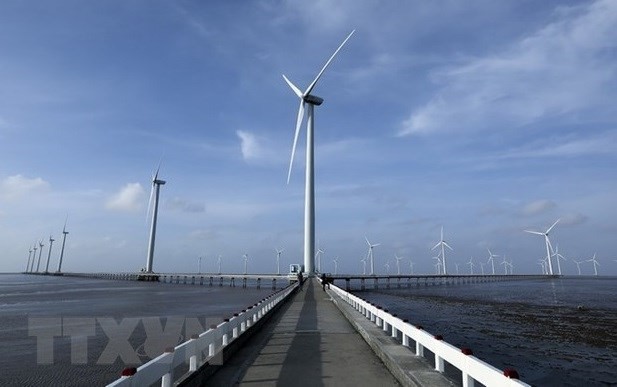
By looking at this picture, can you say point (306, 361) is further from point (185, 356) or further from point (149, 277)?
point (149, 277)

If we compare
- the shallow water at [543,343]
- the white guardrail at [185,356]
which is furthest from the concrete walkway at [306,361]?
the shallow water at [543,343]

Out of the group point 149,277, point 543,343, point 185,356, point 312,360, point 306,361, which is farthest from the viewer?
point 149,277

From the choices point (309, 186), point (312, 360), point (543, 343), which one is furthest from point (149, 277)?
point (312, 360)

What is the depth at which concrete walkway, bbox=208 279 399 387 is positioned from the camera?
381 inches

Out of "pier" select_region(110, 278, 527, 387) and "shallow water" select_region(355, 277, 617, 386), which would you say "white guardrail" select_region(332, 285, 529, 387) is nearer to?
"pier" select_region(110, 278, 527, 387)

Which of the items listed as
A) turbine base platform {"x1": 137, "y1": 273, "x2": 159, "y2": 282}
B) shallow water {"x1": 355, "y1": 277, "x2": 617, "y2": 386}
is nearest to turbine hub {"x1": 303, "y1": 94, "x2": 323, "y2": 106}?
shallow water {"x1": 355, "y1": 277, "x2": 617, "y2": 386}

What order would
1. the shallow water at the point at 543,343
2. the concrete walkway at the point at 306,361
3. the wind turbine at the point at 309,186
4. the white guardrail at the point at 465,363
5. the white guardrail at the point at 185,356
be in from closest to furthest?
the white guardrail at the point at 465,363 < the white guardrail at the point at 185,356 < the concrete walkway at the point at 306,361 < the shallow water at the point at 543,343 < the wind turbine at the point at 309,186

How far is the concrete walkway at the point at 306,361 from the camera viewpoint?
9.67m

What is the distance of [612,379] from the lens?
55.3 feet

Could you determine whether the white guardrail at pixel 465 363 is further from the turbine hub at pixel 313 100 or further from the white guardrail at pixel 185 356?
the turbine hub at pixel 313 100

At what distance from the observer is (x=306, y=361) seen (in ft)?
38.0

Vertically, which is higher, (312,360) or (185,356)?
(185,356)

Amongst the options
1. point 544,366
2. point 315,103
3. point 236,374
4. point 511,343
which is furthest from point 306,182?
point 236,374

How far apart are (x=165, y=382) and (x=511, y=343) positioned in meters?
22.5
